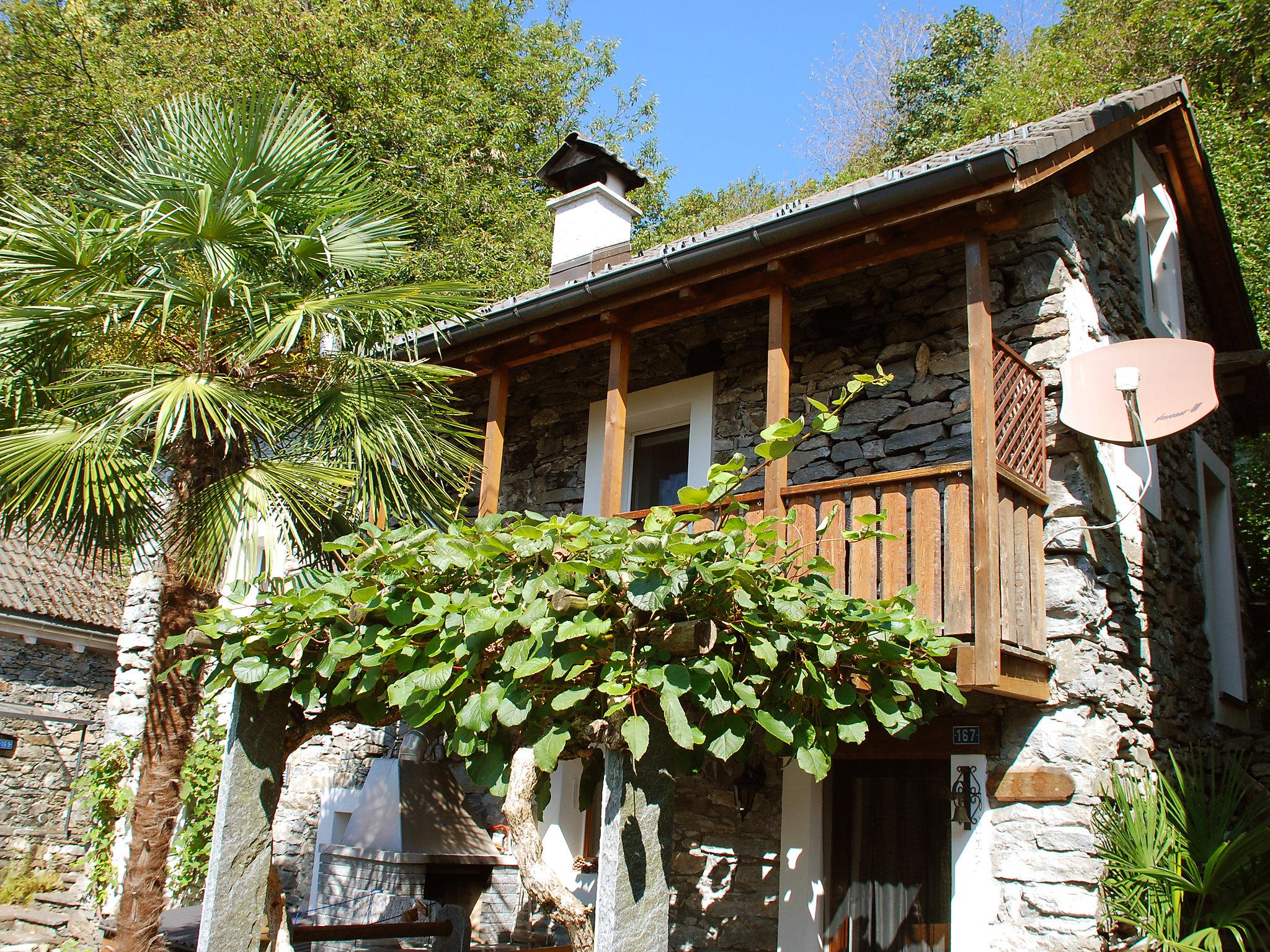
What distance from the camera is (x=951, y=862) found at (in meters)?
5.18

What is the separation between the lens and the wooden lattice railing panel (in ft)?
16.2

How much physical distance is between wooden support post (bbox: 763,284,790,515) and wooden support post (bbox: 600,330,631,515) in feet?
3.47

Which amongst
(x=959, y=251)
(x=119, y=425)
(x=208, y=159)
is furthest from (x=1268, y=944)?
(x=208, y=159)

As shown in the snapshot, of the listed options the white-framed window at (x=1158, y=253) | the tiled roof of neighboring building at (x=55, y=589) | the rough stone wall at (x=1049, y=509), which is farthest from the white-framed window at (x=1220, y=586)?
the tiled roof of neighboring building at (x=55, y=589)

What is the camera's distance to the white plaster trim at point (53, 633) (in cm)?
1183

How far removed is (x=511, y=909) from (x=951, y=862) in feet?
11.3

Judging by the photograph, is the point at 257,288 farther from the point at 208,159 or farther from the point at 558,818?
the point at 558,818

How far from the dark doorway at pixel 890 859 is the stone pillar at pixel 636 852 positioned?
2372mm

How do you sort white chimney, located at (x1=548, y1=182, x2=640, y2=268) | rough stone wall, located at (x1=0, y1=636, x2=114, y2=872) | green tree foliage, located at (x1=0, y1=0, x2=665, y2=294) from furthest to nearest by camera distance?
green tree foliage, located at (x1=0, y1=0, x2=665, y2=294)
rough stone wall, located at (x1=0, y1=636, x2=114, y2=872)
white chimney, located at (x1=548, y1=182, x2=640, y2=268)

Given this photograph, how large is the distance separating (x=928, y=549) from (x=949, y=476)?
35 cm

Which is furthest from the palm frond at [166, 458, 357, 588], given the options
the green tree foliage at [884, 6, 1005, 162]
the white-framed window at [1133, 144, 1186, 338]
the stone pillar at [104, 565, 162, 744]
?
the green tree foliage at [884, 6, 1005, 162]

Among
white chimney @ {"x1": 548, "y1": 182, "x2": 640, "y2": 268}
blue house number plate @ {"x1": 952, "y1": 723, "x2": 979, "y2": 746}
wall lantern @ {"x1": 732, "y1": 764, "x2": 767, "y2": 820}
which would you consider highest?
white chimney @ {"x1": 548, "y1": 182, "x2": 640, "y2": 268}

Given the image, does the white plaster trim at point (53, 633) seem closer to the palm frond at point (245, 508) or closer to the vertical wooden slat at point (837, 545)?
the palm frond at point (245, 508)

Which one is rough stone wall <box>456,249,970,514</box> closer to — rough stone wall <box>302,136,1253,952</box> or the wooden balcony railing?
rough stone wall <box>302,136,1253,952</box>
